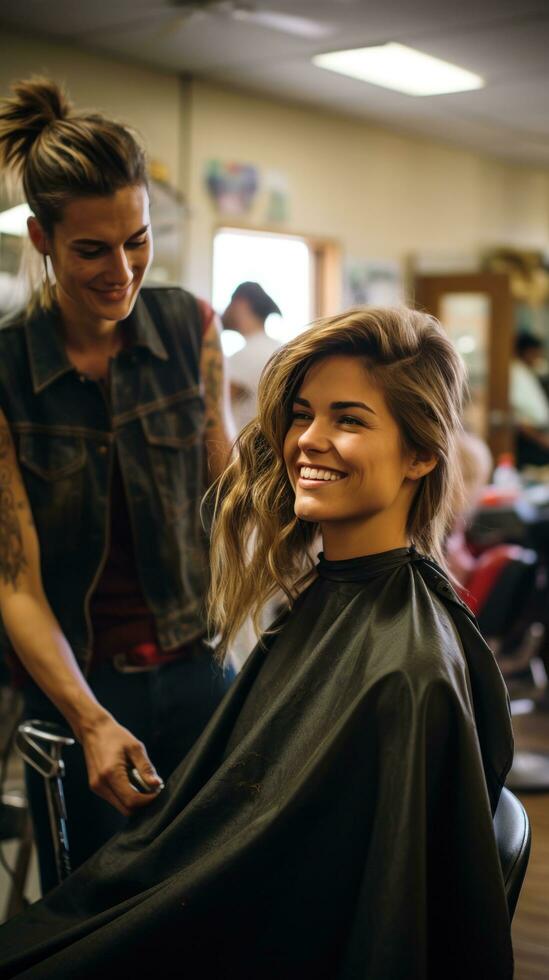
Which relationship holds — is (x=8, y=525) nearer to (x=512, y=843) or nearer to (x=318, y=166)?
(x=512, y=843)

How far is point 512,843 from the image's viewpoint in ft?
3.90

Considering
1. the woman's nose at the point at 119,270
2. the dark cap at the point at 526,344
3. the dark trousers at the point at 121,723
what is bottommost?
the dark trousers at the point at 121,723

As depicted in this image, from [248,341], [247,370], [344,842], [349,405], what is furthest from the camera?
[248,341]

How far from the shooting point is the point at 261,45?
17.1 feet

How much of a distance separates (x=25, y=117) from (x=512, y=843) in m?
1.12

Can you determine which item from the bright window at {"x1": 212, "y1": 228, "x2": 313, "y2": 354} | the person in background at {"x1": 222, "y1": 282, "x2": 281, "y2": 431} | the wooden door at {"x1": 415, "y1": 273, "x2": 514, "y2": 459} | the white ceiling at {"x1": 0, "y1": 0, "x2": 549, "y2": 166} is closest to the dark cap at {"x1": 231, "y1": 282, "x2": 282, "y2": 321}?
the person in background at {"x1": 222, "y1": 282, "x2": 281, "y2": 431}

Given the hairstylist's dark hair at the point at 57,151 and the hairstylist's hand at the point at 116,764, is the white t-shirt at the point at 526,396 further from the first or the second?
the hairstylist's hand at the point at 116,764

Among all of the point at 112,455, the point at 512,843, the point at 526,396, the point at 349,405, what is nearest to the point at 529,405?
the point at 526,396

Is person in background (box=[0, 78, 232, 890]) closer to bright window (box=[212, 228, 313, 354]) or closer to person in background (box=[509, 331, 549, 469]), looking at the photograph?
bright window (box=[212, 228, 313, 354])

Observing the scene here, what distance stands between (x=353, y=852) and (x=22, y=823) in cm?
98

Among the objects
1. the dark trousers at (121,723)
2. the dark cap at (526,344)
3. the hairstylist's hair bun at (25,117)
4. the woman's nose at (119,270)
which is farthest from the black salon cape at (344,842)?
the dark cap at (526,344)

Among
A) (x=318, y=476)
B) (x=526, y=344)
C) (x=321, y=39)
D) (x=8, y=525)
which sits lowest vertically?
(x=8, y=525)

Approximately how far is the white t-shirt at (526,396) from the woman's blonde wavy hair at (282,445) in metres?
6.31

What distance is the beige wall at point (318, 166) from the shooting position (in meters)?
5.46
